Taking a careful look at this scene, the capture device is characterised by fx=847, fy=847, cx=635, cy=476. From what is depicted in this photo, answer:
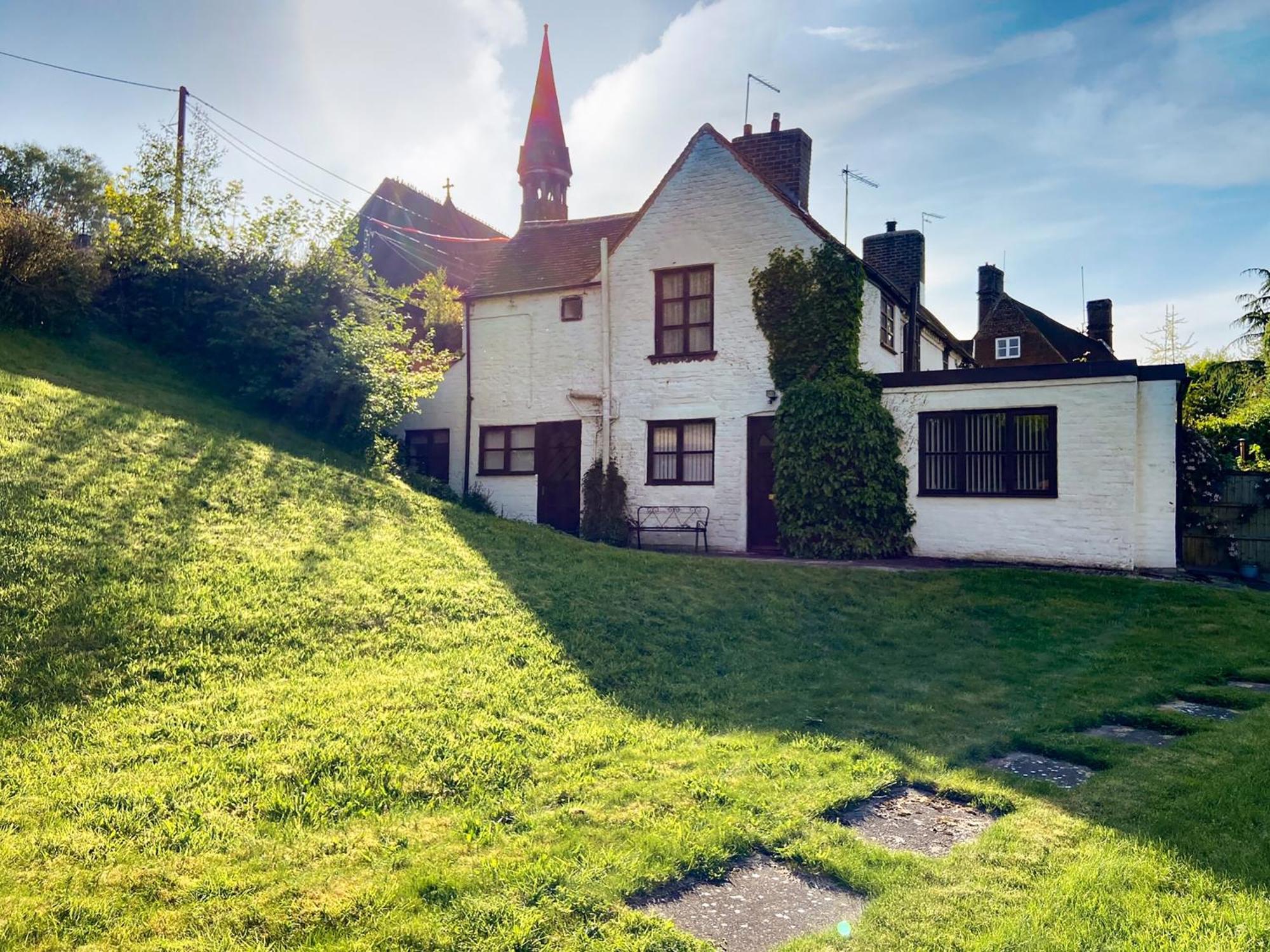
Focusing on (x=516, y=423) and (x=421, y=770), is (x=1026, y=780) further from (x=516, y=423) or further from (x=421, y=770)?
(x=516, y=423)

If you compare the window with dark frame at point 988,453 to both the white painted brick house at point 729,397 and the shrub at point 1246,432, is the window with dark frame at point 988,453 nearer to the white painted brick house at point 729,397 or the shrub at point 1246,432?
the white painted brick house at point 729,397

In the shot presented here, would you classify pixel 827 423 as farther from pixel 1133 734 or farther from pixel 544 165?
pixel 544 165

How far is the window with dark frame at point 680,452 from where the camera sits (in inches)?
713

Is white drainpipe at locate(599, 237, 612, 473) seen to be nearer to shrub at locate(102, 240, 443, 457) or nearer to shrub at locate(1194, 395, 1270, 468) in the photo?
shrub at locate(102, 240, 443, 457)

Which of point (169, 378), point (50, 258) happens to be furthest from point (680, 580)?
point (50, 258)

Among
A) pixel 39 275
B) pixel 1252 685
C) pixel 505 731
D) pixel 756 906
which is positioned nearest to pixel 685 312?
pixel 39 275

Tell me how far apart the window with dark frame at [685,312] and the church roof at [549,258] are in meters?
1.91

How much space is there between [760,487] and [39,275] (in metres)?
13.8

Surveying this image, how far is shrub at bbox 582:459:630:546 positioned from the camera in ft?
59.9

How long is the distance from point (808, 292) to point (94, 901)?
15482 mm

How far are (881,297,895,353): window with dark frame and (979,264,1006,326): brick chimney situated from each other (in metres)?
20.1

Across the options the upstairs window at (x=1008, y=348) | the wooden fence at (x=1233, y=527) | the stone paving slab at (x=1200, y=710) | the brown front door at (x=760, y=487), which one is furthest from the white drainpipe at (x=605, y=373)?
the upstairs window at (x=1008, y=348)

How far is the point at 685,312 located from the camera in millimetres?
18406

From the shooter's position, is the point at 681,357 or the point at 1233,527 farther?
the point at 681,357
